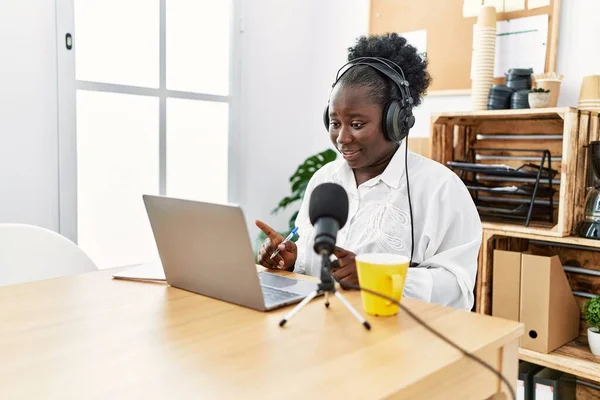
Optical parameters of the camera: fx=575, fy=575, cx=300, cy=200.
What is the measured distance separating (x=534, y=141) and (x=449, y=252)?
129 centimetres

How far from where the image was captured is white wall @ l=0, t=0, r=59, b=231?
2.15 meters

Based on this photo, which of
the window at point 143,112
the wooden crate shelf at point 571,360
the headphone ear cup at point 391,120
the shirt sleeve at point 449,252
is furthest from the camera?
the window at point 143,112

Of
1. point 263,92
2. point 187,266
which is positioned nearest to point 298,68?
point 263,92

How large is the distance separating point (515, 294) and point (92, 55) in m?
1.93

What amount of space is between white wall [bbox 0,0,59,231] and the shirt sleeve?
164 centimetres

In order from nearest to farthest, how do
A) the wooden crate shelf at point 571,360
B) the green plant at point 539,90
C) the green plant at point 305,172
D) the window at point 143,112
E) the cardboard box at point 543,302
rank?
the wooden crate shelf at point 571,360
the cardboard box at point 543,302
the green plant at point 539,90
the window at point 143,112
the green plant at point 305,172

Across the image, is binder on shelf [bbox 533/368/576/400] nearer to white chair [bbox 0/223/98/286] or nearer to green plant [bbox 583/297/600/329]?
green plant [bbox 583/297/600/329]

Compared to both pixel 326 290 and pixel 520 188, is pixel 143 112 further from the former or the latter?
pixel 326 290

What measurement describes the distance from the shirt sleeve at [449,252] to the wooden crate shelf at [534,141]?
0.79 m

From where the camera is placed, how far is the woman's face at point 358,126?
53.8 inches

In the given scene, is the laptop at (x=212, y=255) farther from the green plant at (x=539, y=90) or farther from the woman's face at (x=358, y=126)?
the green plant at (x=539, y=90)

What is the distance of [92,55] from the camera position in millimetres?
2424

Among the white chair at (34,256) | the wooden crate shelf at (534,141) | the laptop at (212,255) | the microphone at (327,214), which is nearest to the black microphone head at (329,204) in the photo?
the microphone at (327,214)

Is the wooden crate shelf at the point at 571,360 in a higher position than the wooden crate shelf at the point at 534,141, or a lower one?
lower
